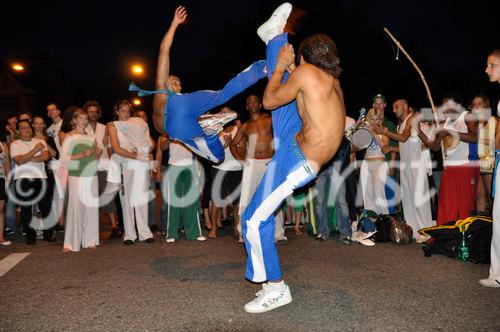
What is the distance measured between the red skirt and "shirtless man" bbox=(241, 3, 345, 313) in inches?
134

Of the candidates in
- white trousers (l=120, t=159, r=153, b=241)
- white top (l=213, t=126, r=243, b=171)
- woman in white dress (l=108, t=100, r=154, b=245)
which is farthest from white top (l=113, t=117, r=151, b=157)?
white top (l=213, t=126, r=243, b=171)

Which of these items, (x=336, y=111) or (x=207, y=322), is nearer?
(x=207, y=322)

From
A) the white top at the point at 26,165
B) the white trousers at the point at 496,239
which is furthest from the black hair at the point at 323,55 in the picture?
the white top at the point at 26,165

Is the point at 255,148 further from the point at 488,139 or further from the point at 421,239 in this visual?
the point at 488,139

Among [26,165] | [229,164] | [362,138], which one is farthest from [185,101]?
[26,165]

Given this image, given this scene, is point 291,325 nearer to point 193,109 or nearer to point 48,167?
point 193,109

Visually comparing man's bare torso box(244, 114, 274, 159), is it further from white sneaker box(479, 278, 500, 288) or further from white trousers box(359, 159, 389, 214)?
white sneaker box(479, 278, 500, 288)

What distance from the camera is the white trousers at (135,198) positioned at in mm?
6895

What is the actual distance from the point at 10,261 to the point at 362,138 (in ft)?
17.3

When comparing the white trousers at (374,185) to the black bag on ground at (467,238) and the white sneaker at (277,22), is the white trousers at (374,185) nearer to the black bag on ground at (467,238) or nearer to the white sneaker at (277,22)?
the black bag on ground at (467,238)

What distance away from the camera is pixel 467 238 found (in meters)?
5.39

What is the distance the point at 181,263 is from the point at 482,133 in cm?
412

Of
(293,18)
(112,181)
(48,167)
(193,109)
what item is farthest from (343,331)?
(48,167)

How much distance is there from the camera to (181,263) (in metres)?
5.41
